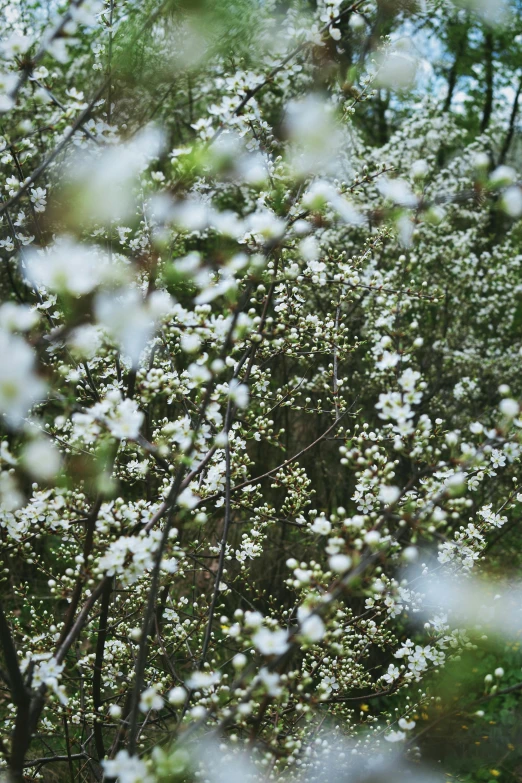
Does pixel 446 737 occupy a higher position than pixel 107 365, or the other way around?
pixel 107 365

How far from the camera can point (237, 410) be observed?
4.16 m

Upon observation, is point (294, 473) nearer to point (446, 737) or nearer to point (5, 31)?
point (446, 737)

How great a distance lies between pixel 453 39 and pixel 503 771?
11435mm

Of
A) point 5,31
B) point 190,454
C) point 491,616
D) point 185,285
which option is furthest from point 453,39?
point 190,454

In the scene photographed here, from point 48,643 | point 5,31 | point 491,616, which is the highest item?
point 5,31

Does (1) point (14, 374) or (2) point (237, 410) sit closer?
(1) point (14, 374)

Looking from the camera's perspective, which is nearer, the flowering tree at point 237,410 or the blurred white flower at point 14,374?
the blurred white flower at point 14,374

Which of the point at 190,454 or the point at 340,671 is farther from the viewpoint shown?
the point at 340,671

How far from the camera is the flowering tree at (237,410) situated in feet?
6.05

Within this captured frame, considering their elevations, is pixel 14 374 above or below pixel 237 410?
below

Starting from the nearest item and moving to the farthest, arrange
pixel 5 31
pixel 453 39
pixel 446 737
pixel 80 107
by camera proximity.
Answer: pixel 80 107
pixel 446 737
pixel 5 31
pixel 453 39

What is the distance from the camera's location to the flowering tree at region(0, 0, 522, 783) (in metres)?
1.84

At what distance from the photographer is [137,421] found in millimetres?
1848

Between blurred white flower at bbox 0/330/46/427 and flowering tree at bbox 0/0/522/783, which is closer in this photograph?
blurred white flower at bbox 0/330/46/427
